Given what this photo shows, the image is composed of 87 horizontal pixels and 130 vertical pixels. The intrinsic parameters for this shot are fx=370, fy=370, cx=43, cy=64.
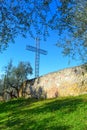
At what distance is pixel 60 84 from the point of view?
2656 centimetres

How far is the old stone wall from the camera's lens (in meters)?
24.5

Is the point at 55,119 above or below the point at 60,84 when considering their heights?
below

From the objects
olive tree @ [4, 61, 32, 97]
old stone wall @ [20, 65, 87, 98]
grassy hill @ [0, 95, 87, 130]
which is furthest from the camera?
olive tree @ [4, 61, 32, 97]

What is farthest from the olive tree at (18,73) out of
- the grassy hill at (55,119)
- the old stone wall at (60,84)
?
the grassy hill at (55,119)

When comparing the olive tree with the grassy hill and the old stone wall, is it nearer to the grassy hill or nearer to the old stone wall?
the old stone wall

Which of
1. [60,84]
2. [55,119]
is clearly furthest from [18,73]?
[55,119]

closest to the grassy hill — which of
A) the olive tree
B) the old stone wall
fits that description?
the old stone wall

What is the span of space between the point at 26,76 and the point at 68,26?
33.1 metres

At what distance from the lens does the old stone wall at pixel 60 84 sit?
2452 centimetres

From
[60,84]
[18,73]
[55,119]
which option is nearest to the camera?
[55,119]

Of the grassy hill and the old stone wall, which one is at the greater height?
the old stone wall

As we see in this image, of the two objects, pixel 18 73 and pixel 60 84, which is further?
pixel 18 73

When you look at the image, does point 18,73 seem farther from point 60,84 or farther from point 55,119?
point 55,119

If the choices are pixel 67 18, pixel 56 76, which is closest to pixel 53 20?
pixel 67 18
